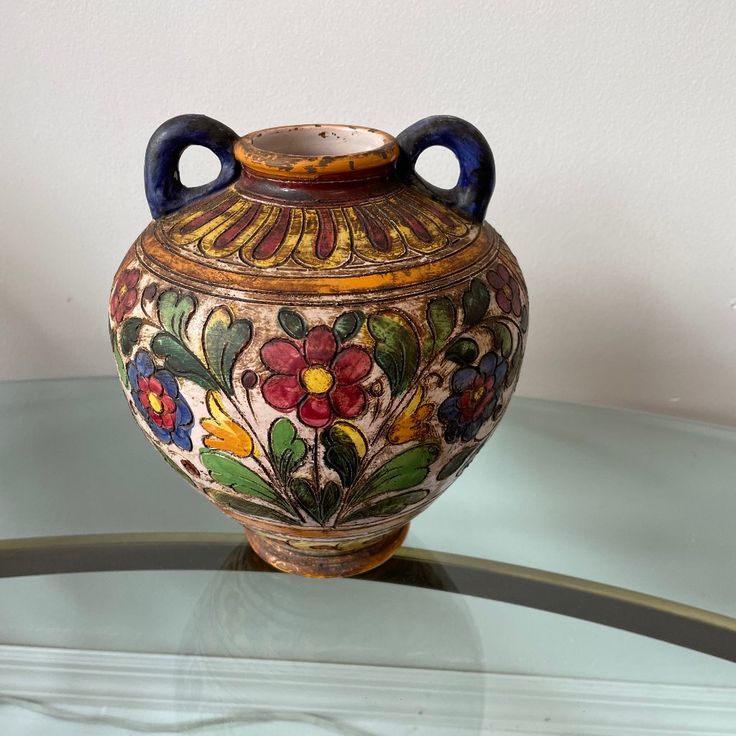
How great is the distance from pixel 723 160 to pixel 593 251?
19 cm

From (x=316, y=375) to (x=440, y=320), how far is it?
0.34ft

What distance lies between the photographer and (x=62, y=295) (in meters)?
1.33

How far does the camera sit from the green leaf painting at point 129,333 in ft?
2.43

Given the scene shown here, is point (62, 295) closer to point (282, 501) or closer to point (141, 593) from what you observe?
point (141, 593)

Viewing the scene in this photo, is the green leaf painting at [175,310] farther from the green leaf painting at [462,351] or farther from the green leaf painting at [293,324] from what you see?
the green leaf painting at [462,351]

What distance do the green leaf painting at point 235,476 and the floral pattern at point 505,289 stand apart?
0.24 metres

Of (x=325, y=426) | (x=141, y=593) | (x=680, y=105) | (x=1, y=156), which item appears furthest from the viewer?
(x=1, y=156)

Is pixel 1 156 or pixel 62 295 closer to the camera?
pixel 1 156

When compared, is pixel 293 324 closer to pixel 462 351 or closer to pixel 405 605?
Result: pixel 462 351

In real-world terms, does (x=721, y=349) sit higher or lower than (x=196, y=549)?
higher

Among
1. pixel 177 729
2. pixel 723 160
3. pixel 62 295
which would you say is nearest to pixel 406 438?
pixel 177 729

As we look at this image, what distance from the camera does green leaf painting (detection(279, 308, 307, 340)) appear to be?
2.23 feet

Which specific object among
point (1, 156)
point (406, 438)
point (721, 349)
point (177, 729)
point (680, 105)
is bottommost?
point (177, 729)

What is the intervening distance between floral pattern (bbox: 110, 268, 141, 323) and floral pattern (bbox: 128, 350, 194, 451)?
0.04 meters
